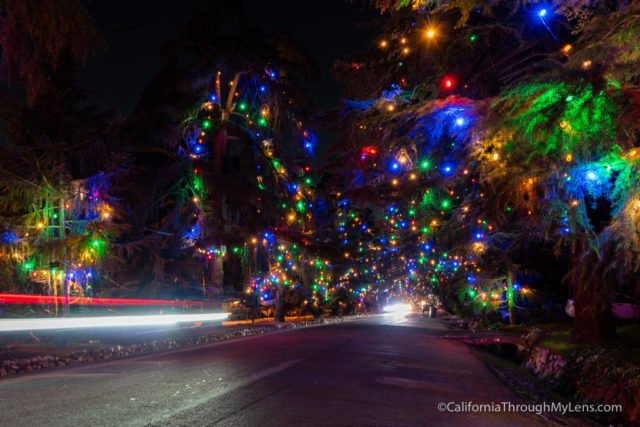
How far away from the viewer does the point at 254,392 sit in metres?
8.03

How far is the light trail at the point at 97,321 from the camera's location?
13821 millimetres

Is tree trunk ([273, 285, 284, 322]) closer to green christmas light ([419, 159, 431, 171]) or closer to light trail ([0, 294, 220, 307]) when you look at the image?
light trail ([0, 294, 220, 307])

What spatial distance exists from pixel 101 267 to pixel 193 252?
7023mm

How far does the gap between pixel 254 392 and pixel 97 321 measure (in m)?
11.0

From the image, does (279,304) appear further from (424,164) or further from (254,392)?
(254,392)

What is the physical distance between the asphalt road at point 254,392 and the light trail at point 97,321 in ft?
11.2

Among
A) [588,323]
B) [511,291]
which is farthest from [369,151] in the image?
[511,291]

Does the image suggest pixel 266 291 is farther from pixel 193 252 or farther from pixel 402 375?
pixel 402 375

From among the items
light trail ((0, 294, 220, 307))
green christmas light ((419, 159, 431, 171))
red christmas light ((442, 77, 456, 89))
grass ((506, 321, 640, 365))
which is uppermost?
red christmas light ((442, 77, 456, 89))

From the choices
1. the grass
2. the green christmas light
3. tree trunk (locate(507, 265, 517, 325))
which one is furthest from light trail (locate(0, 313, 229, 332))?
tree trunk (locate(507, 265, 517, 325))

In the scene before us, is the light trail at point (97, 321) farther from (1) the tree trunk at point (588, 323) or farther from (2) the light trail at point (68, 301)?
(1) the tree trunk at point (588, 323)

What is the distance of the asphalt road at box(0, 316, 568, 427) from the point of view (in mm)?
6492

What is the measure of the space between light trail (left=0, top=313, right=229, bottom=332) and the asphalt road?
3406 mm

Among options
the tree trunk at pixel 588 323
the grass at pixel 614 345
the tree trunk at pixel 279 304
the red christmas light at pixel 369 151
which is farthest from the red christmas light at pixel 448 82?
the tree trunk at pixel 279 304
